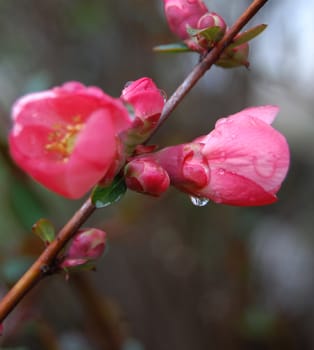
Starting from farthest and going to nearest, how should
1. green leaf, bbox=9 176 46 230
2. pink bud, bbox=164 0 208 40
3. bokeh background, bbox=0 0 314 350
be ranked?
bokeh background, bbox=0 0 314 350 → green leaf, bbox=9 176 46 230 → pink bud, bbox=164 0 208 40

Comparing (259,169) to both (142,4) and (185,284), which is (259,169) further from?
(142,4)

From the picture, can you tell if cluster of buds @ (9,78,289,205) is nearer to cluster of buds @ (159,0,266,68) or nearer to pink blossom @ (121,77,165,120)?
pink blossom @ (121,77,165,120)

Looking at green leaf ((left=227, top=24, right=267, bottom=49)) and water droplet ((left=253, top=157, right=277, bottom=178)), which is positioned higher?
green leaf ((left=227, top=24, right=267, bottom=49))

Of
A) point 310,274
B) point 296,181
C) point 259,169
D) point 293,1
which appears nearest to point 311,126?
point 296,181

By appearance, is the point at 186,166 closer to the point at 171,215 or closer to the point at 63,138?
the point at 63,138

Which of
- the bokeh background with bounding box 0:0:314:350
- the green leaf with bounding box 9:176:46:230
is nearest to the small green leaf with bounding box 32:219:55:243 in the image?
the green leaf with bounding box 9:176:46:230

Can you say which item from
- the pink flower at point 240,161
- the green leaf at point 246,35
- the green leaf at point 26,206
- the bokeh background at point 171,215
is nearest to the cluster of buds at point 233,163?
the pink flower at point 240,161
